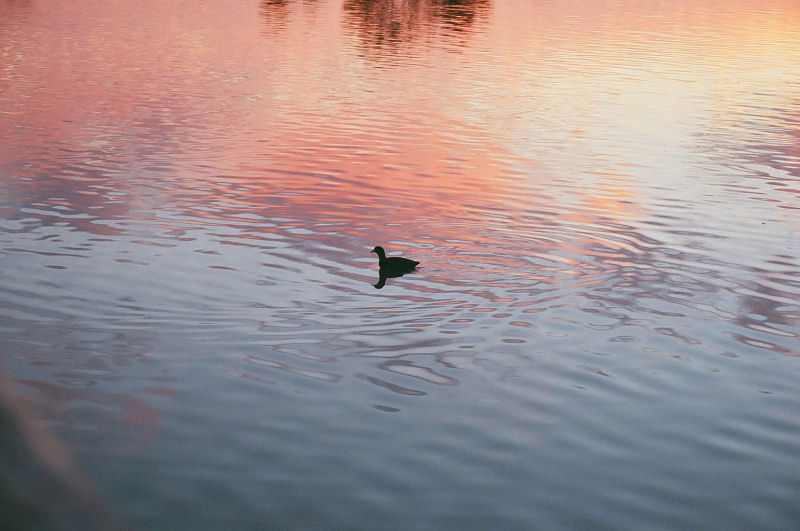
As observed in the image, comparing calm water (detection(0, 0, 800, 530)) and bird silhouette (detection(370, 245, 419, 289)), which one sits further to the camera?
bird silhouette (detection(370, 245, 419, 289))

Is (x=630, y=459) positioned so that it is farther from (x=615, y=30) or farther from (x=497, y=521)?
(x=615, y=30)

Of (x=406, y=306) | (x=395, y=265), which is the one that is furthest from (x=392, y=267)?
(x=406, y=306)

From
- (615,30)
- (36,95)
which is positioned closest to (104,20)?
(36,95)

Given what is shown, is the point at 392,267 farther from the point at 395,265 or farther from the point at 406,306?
the point at 406,306

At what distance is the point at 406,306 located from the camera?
14.1 metres

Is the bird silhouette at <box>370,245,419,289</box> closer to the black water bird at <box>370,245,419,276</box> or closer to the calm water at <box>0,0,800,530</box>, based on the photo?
the black water bird at <box>370,245,419,276</box>

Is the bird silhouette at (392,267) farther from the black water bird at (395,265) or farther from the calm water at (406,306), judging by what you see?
the calm water at (406,306)

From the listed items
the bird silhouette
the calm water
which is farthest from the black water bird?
the calm water

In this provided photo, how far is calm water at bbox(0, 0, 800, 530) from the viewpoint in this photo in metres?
9.21

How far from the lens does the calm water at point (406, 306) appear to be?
30.2ft

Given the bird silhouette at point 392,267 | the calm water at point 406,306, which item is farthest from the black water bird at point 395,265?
the calm water at point 406,306

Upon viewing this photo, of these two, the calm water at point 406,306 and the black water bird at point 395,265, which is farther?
the black water bird at point 395,265

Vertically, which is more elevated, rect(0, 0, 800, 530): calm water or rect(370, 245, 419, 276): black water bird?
rect(370, 245, 419, 276): black water bird

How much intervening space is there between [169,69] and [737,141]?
24.6 m
